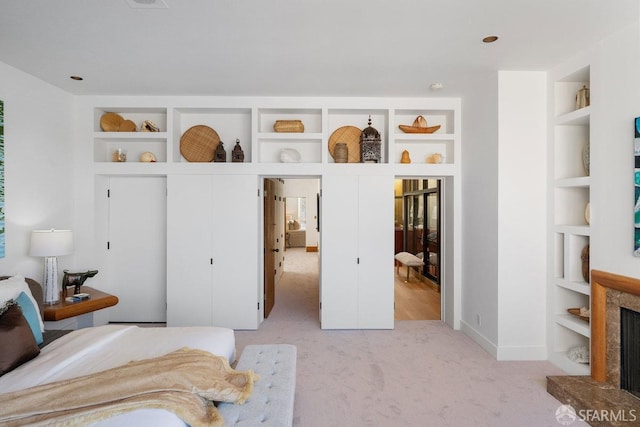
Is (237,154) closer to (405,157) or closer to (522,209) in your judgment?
(405,157)

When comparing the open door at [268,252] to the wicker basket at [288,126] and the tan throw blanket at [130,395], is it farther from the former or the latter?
the tan throw blanket at [130,395]

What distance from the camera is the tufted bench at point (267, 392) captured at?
1.61 metres

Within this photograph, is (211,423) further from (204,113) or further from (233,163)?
(204,113)

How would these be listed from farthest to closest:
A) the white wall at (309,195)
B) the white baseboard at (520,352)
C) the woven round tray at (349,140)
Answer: the white wall at (309,195) < the woven round tray at (349,140) < the white baseboard at (520,352)

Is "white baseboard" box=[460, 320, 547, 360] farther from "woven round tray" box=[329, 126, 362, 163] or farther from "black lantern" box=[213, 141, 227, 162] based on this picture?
"black lantern" box=[213, 141, 227, 162]

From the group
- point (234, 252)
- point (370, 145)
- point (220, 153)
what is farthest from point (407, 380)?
point (220, 153)

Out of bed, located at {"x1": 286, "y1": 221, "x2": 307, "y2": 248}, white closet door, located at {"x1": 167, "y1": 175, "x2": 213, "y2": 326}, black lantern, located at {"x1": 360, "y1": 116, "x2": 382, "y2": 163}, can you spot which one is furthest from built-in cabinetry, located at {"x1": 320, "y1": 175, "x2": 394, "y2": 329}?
bed, located at {"x1": 286, "y1": 221, "x2": 307, "y2": 248}

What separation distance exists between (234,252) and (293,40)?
243 cm

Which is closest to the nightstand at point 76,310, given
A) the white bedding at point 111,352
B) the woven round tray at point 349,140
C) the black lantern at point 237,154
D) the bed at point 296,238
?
the white bedding at point 111,352

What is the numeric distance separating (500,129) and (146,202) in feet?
13.7

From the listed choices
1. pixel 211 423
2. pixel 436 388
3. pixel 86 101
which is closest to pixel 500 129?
pixel 436 388

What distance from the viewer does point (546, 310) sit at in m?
3.11

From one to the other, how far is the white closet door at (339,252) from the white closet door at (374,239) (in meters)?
0.07

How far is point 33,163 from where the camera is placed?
125 inches
